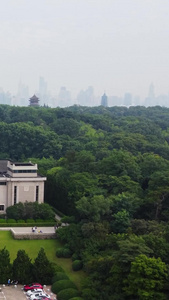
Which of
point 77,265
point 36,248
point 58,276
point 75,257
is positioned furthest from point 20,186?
point 58,276

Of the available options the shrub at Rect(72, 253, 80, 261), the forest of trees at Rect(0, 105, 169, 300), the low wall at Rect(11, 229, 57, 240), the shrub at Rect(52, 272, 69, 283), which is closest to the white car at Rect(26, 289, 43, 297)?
the shrub at Rect(52, 272, 69, 283)

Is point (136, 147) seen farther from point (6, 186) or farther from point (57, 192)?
point (6, 186)

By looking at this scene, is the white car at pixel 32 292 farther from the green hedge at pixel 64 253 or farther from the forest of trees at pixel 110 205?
the green hedge at pixel 64 253

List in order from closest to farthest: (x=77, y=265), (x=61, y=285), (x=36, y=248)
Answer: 1. (x=61, y=285)
2. (x=77, y=265)
3. (x=36, y=248)

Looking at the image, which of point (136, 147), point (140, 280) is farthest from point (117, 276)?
point (136, 147)

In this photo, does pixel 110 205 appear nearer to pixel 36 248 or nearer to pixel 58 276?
pixel 36 248

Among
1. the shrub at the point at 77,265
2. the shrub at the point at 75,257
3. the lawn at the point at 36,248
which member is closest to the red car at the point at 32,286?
the lawn at the point at 36,248
